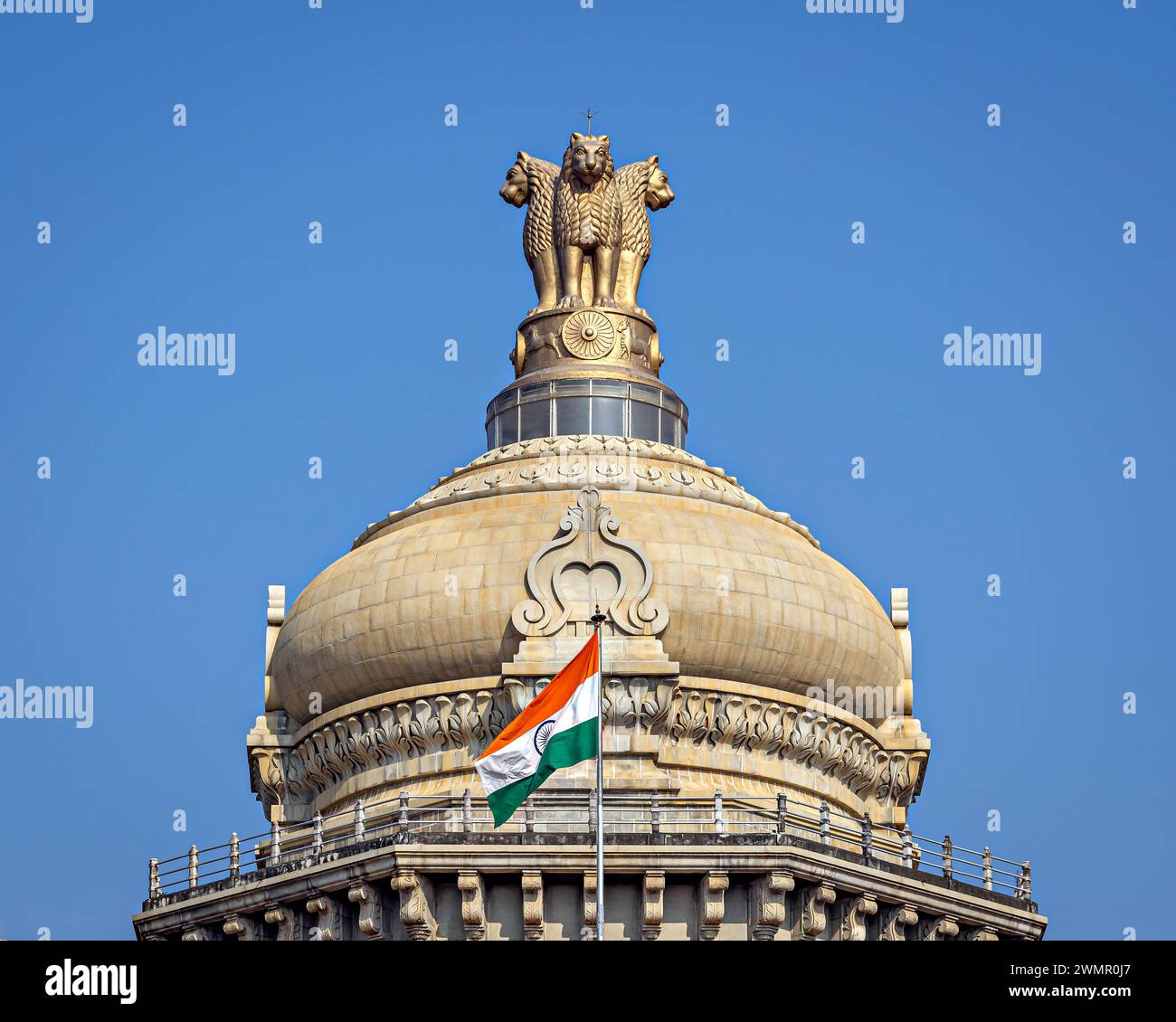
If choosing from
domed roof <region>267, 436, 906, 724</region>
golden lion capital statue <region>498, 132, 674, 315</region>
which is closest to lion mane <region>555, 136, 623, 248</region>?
golden lion capital statue <region>498, 132, 674, 315</region>

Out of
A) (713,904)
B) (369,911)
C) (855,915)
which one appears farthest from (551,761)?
(855,915)

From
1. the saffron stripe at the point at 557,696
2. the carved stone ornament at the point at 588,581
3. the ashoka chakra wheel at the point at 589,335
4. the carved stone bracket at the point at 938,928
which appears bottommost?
the carved stone bracket at the point at 938,928

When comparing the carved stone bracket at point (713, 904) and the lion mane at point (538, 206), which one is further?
the lion mane at point (538, 206)

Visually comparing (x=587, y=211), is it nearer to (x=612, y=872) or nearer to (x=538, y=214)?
(x=538, y=214)

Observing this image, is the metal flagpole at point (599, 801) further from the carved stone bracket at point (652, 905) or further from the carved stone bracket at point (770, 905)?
the carved stone bracket at point (770, 905)

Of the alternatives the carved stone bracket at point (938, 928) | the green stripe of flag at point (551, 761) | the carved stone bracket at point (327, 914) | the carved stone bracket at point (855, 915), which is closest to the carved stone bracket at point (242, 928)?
the carved stone bracket at point (327, 914)
